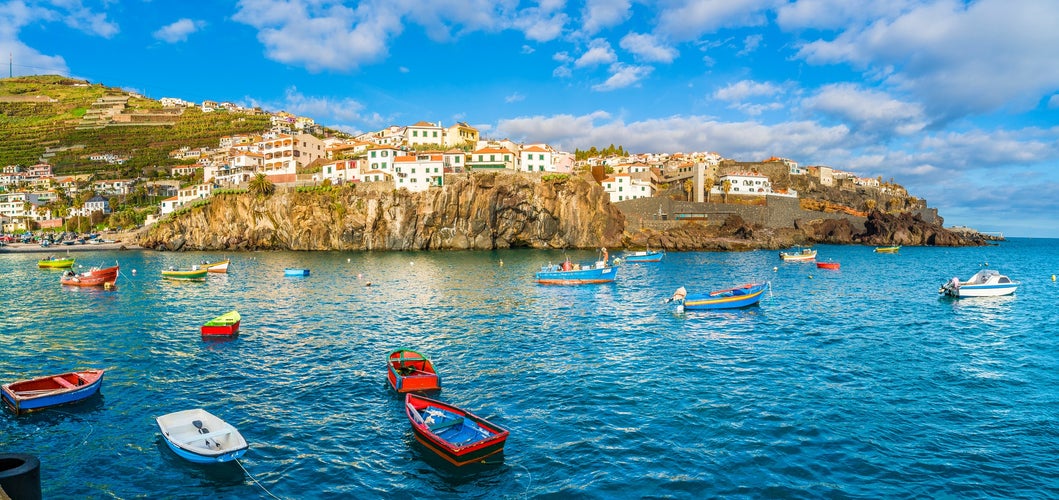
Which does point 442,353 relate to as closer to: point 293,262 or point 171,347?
point 171,347

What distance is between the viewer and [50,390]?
61.0ft

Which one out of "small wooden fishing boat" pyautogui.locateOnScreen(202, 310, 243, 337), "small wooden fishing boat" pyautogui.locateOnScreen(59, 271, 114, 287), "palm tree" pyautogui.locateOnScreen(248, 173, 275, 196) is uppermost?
"palm tree" pyautogui.locateOnScreen(248, 173, 275, 196)

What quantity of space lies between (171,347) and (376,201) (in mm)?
70685

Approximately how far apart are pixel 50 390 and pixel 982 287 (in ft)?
197

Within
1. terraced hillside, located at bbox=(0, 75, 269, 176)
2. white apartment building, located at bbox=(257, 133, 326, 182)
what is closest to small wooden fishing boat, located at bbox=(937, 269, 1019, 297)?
white apartment building, located at bbox=(257, 133, 326, 182)

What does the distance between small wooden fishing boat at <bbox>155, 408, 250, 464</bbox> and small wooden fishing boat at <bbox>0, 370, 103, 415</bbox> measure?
563cm

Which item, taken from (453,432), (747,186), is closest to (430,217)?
(747,186)

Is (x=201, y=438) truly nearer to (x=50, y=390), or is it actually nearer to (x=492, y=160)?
(x=50, y=390)

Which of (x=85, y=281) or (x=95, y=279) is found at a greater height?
(x=95, y=279)

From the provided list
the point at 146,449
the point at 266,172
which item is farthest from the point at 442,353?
the point at 266,172

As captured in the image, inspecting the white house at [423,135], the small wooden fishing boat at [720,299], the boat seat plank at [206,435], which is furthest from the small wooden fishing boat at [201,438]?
the white house at [423,135]

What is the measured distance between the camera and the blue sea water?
13656mm

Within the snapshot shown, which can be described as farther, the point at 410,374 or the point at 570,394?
the point at 410,374

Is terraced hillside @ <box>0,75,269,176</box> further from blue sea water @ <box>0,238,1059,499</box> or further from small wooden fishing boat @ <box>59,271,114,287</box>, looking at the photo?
blue sea water @ <box>0,238,1059,499</box>
